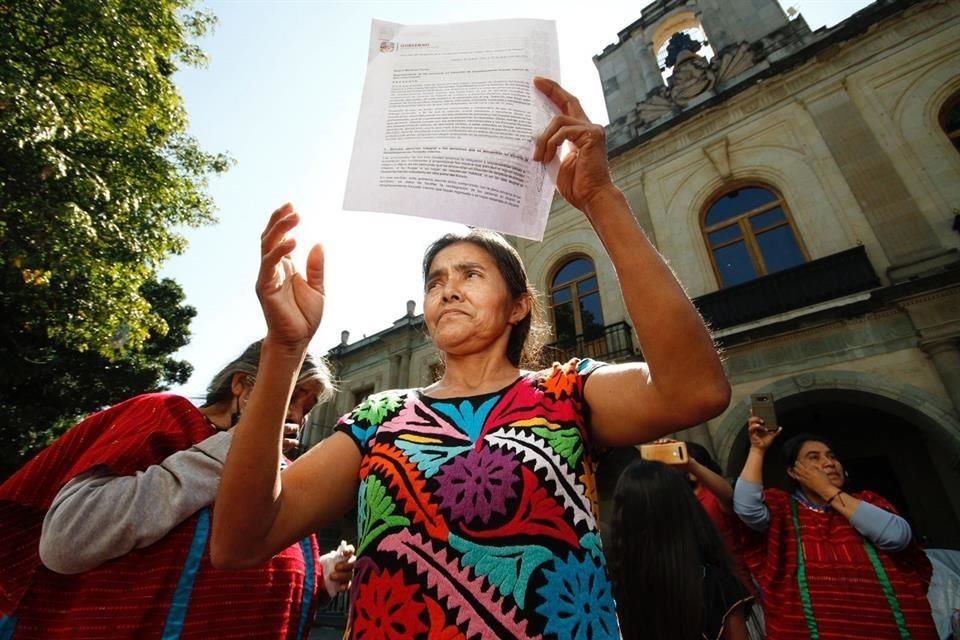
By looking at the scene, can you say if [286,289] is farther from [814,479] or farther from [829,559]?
[814,479]

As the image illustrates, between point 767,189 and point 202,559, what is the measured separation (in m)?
10.4

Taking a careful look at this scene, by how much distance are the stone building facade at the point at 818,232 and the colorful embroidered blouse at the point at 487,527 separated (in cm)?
679

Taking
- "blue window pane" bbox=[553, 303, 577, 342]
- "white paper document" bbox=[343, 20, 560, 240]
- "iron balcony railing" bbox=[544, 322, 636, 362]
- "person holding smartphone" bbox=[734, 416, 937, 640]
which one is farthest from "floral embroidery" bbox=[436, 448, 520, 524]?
"blue window pane" bbox=[553, 303, 577, 342]

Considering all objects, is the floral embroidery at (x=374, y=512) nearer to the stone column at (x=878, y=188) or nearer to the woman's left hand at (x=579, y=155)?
the woman's left hand at (x=579, y=155)

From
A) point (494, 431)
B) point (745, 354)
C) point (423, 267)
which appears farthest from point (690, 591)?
point (745, 354)

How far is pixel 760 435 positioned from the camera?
125 inches

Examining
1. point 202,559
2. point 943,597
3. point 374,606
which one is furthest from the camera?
point 943,597

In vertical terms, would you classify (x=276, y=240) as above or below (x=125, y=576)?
above

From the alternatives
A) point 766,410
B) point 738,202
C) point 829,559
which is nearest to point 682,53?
point 738,202

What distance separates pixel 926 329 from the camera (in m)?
6.01

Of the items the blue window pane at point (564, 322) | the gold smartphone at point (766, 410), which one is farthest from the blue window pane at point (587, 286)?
the gold smartphone at point (766, 410)

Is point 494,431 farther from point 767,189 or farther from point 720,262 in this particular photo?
point 767,189

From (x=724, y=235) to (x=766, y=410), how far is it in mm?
6672

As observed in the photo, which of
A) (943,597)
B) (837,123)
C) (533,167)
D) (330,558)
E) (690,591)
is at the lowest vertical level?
(943,597)
